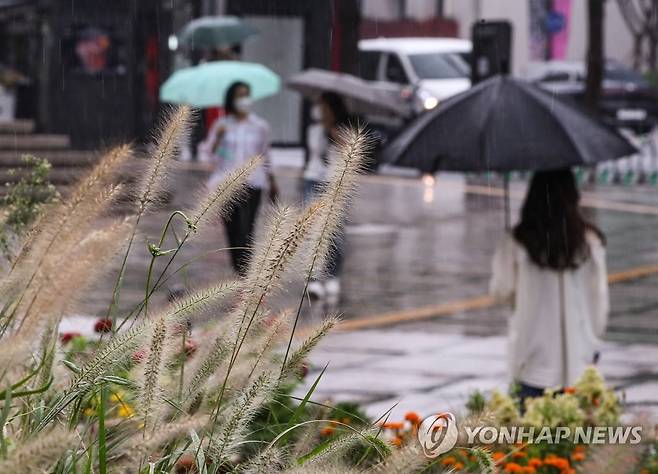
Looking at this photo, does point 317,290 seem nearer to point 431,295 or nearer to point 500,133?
point 431,295

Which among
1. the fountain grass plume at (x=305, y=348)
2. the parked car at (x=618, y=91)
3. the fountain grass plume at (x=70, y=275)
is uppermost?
the fountain grass plume at (x=70, y=275)

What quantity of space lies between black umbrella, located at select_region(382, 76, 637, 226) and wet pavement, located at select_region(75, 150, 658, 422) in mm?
695

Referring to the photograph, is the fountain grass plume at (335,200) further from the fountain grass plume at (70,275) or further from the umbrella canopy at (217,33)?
the umbrella canopy at (217,33)

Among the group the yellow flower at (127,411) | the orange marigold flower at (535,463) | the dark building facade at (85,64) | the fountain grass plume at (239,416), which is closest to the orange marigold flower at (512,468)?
the orange marigold flower at (535,463)

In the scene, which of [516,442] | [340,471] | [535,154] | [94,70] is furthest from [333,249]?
[94,70]

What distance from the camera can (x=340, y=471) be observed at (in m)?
2.33

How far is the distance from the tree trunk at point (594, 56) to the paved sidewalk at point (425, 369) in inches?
594

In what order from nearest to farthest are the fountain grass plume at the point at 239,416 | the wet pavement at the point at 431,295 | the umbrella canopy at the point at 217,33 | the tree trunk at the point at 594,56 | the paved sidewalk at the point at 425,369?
1. the fountain grass plume at the point at 239,416
2. the paved sidewalk at the point at 425,369
3. the wet pavement at the point at 431,295
4. the umbrella canopy at the point at 217,33
5. the tree trunk at the point at 594,56

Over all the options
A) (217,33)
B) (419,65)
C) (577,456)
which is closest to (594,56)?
(419,65)

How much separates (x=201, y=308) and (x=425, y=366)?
6893 millimetres

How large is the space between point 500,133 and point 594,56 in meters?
18.9

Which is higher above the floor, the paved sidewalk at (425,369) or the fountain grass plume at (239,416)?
the fountain grass plume at (239,416)

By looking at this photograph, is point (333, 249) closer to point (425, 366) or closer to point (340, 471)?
point (340, 471)

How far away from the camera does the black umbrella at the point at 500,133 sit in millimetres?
7305
